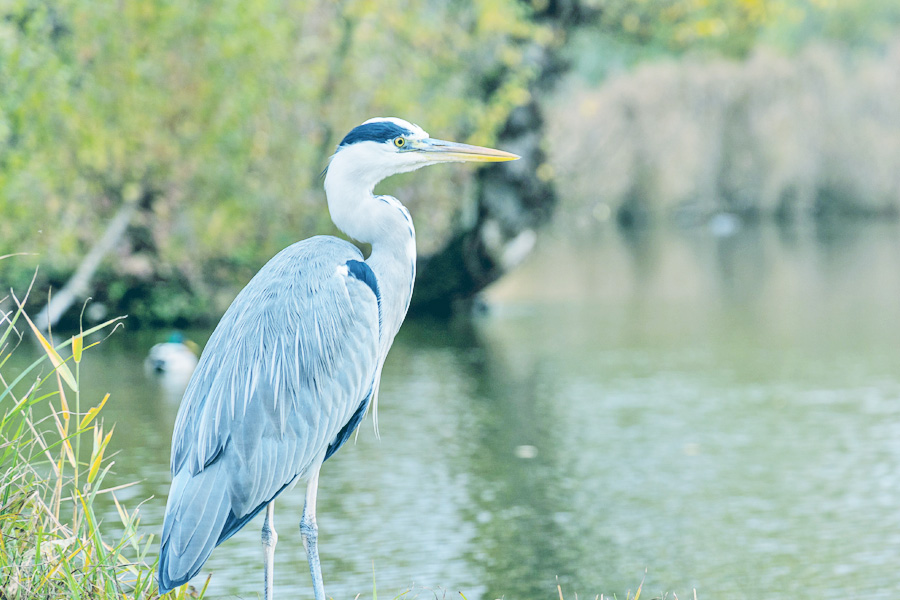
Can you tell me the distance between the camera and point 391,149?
4.99 meters

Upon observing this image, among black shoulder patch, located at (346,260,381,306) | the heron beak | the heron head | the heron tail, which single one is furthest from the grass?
the heron beak

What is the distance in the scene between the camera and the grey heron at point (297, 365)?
4254 mm

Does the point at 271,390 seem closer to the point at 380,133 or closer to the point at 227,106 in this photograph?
the point at 380,133

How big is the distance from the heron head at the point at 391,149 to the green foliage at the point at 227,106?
37.3 feet

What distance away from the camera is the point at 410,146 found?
5008mm

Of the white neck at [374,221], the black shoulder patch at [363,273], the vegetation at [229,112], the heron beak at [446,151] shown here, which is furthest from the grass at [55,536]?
the vegetation at [229,112]

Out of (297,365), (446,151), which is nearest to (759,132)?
(446,151)

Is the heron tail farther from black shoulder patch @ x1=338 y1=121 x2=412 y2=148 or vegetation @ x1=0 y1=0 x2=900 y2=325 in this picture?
vegetation @ x1=0 y1=0 x2=900 y2=325

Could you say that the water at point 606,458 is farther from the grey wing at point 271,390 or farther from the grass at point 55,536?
the grass at point 55,536

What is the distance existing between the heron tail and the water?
Result: 1.67m

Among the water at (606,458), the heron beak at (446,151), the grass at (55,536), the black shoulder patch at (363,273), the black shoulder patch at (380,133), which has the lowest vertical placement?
the water at (606,458)

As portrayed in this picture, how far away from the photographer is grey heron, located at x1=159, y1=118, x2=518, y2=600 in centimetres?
425

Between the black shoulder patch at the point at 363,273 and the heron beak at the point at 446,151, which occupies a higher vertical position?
the heron beak at the point at 446,151

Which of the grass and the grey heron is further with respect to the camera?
the grey heron
